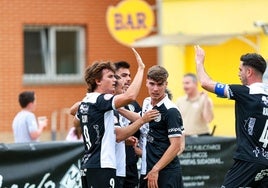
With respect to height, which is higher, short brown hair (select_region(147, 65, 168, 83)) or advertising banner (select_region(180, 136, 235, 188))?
short brown hair (select_region(147, 65, 168, 83))

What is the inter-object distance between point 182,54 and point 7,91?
4.53 metres

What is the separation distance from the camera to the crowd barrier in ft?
38.7

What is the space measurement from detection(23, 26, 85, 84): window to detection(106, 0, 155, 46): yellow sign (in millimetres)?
3429

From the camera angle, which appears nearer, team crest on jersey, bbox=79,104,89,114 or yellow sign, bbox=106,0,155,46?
team crest on jersey, bbox=79,104,89,114

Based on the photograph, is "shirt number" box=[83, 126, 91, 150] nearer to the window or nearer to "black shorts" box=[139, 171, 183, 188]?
"black shorts" box=[139, 171, 183, 188]

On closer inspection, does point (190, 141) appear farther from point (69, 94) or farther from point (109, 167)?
point (69, 94)

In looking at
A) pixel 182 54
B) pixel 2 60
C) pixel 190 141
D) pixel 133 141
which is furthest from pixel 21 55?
pixel 133 141

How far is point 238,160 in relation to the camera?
9.68 m

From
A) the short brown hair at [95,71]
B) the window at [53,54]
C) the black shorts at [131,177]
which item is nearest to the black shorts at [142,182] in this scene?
the black shorts at [131,177]

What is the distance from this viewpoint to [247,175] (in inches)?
379

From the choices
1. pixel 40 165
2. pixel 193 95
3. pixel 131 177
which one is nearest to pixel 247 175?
pixel 131 177

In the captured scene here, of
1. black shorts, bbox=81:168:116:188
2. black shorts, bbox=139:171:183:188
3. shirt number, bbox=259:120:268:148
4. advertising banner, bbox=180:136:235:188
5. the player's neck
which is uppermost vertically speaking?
the player's neck

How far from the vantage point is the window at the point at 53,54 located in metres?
24.2

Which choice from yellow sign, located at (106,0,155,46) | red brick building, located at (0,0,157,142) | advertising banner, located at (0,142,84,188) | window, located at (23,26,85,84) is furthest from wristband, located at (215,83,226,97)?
window, located at (23,26,85,84)
